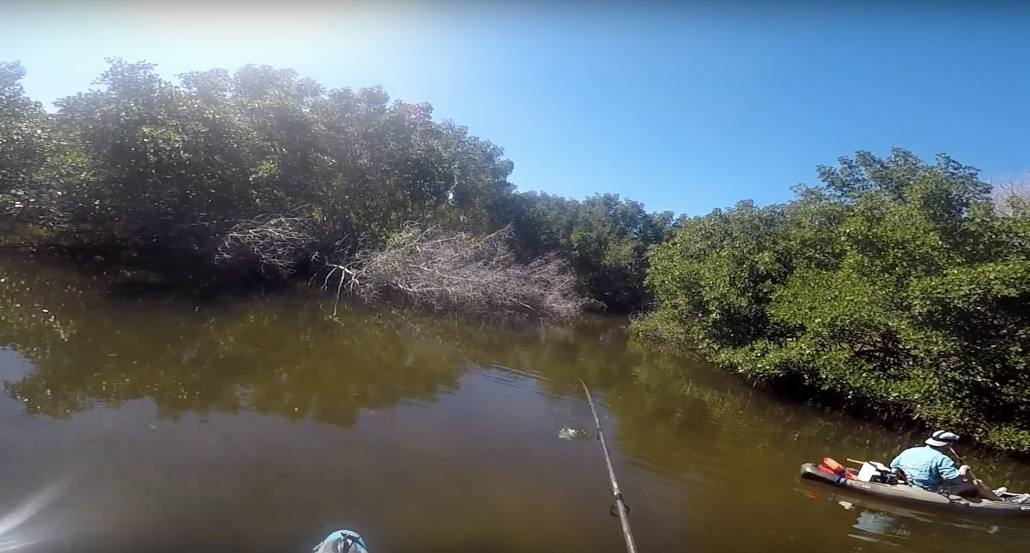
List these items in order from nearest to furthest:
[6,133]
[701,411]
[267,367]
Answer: [267,367]
[701,411]
[6,133]

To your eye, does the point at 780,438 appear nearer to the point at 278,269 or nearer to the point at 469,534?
the point at 469,534

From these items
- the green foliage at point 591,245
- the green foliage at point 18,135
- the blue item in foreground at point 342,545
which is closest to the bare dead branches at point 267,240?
the green foliage at point 18,135

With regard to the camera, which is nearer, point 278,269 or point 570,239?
point 278,269

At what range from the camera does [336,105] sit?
72.3 feet

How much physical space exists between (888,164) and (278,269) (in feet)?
72.5

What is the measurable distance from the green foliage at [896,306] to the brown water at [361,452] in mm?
1185

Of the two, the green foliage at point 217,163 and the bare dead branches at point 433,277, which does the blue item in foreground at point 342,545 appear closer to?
the bare dead branches at point 433,277

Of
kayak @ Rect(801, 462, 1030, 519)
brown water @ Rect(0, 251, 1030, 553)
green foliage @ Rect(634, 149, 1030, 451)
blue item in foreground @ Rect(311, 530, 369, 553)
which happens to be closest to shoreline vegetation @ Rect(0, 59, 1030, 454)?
green foliage @ Rect(634, 149, 1030, 451)

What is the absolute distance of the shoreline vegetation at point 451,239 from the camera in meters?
11.0

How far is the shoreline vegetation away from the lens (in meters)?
11.0

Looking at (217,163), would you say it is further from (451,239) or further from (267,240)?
(451,239)

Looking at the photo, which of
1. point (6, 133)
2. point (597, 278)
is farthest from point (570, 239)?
point (6, 133)

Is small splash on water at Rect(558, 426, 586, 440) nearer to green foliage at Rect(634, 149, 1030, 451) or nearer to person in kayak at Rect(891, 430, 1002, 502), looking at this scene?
person in kayak at Rect(891, 430, 1002, 502)

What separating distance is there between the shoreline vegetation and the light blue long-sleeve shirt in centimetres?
339
